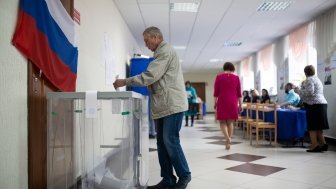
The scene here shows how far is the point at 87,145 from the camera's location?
245 cm

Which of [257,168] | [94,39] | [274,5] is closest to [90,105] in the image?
[94,39]

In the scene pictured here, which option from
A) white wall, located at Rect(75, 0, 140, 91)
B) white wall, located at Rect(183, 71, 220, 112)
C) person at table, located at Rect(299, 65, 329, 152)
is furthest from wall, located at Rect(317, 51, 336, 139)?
white wall, located at Rect(183, 71, 220, 112)

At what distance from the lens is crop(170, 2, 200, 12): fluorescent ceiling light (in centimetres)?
541

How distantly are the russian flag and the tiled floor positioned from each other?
1281mm

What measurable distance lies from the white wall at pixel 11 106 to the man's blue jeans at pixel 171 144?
103cm

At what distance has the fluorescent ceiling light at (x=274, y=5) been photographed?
5409 millimetres

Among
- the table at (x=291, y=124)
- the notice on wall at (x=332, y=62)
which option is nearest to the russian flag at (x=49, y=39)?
the table at (x=291, y=124)

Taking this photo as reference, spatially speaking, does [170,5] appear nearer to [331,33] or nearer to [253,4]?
[253,4]

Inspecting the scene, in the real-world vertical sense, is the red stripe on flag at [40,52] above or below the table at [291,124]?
above

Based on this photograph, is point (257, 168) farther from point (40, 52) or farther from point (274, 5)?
point (274, 5)

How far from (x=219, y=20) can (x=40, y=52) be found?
16.8 ft

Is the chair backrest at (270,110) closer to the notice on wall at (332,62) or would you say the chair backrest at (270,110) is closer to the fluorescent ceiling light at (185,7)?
the notice on wall at (332,62)

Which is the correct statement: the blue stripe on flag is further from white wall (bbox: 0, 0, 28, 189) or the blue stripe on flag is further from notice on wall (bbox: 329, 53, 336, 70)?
notice on wall (bbox: 329, 53, 336, 70)

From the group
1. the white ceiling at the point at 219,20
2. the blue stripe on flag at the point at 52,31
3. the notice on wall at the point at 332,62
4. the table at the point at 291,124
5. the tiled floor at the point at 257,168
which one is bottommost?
A: the tiled floor at the point at 257,168
